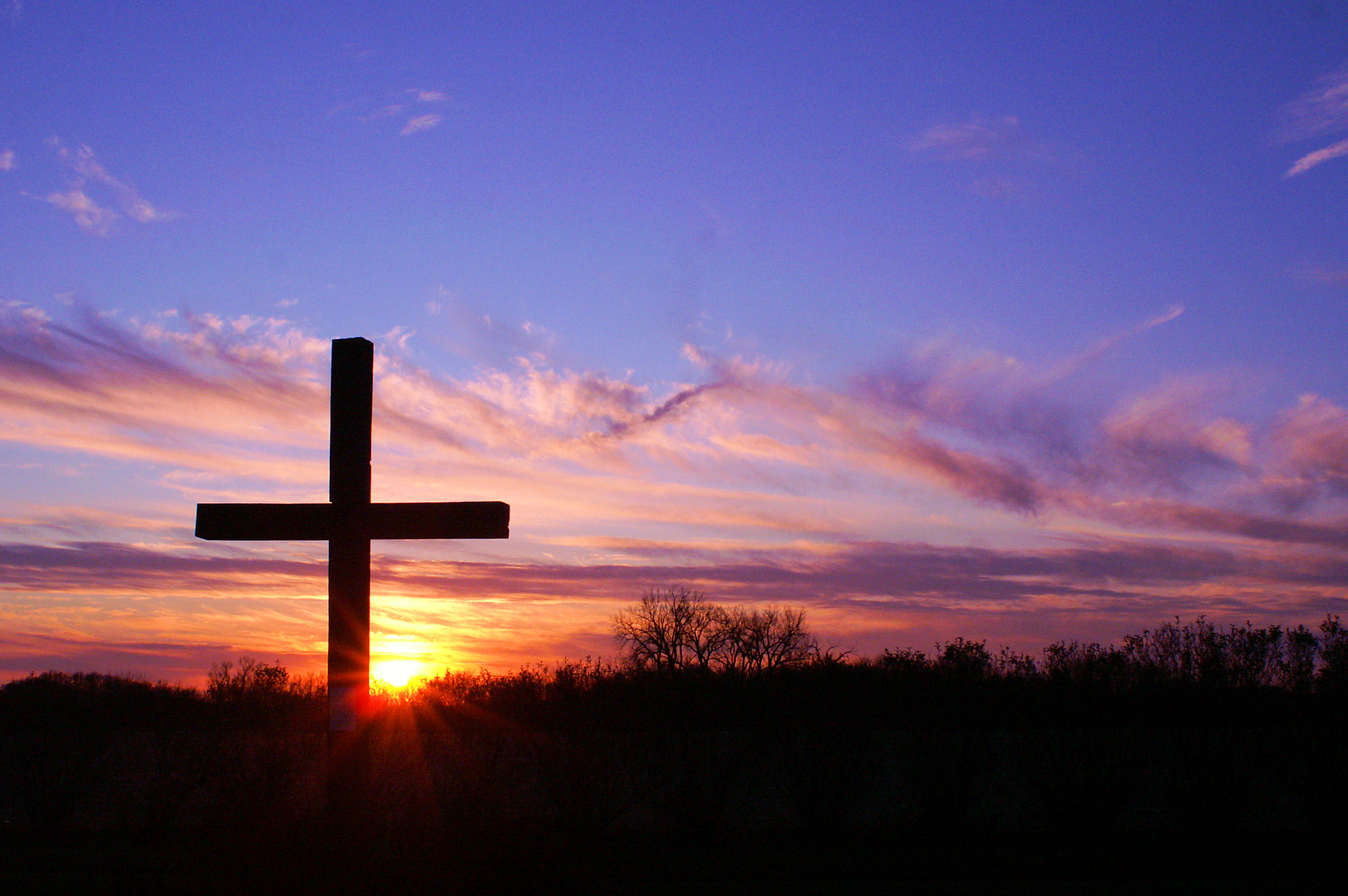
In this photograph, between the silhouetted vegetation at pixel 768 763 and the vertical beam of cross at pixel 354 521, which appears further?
the silhouetted vegetation at pixel 768 763

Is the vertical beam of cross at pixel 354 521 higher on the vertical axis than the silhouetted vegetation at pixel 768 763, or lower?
higher

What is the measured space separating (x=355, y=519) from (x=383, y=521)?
0.68 ft

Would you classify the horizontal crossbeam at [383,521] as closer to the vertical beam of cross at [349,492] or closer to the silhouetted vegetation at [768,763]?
the vertical beam of cross at [349,492]

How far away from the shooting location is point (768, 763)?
13.3 metres

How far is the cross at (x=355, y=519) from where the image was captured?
298 inches

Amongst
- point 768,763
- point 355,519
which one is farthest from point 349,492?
point 768,763

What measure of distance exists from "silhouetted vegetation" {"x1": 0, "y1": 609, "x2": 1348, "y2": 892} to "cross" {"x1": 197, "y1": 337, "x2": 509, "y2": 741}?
322 centimetres

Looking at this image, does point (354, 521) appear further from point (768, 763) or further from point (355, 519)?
point (768, 763)

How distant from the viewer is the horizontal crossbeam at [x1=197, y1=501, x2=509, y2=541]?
24.9ft

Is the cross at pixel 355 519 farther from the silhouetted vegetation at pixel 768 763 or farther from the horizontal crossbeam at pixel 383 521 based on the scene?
the silhouetted vegetation at pixel 768 763

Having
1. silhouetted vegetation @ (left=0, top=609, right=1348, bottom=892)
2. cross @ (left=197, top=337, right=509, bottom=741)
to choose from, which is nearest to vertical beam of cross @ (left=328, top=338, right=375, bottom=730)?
cross @ (left=197, top=337, right=509, bottom=741)

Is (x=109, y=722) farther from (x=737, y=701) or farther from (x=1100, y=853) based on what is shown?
(x=1100, y=853)

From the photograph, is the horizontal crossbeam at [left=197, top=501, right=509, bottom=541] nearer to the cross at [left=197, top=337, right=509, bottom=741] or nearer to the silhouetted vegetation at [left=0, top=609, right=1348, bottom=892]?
the cross at [left=197, top=337, right=509, bottom=741]

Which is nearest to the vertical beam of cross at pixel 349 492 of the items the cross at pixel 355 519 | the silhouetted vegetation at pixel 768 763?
the cross at pixel 355 519
